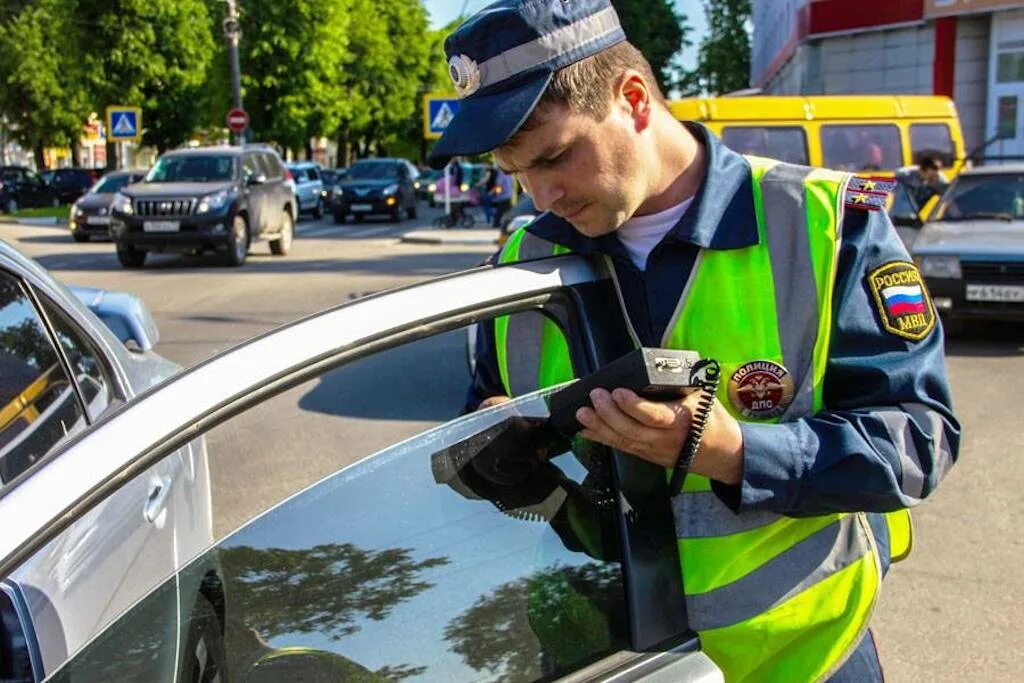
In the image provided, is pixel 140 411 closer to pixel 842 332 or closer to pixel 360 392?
pixel 842 332

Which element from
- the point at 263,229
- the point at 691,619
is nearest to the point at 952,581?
the point at 691,619

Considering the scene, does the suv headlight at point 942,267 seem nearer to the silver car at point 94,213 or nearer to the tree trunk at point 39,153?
the silver car at point 94,213

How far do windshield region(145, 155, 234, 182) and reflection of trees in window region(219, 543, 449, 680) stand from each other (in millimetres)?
15862

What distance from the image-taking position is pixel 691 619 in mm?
1596

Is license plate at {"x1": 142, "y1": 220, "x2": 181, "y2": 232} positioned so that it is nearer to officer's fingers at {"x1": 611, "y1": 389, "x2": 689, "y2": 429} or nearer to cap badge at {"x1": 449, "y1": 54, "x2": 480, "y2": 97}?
cap badge at {"x1": 449, "y1": 54, "x2": 480, "y2": 97}

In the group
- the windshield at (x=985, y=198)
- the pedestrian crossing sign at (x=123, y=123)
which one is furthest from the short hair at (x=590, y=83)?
the pedestrian crossing sign at (x=123, y=123)

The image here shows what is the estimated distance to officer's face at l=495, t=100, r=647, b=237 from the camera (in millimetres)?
1520

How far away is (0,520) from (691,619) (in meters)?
0.92

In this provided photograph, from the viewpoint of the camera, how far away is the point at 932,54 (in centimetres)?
2391

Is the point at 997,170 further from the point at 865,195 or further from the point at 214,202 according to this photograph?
the point at 214,202

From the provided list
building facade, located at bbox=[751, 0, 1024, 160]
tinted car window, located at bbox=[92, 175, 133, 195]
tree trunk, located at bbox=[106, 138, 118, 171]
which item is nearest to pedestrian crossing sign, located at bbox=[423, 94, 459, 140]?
tinted car window, located at bbox=[92, 175, 133, 195]

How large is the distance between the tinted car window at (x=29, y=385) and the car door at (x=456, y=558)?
3.48 feet

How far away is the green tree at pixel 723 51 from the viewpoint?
168ft

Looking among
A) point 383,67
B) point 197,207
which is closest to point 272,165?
point 197,207
